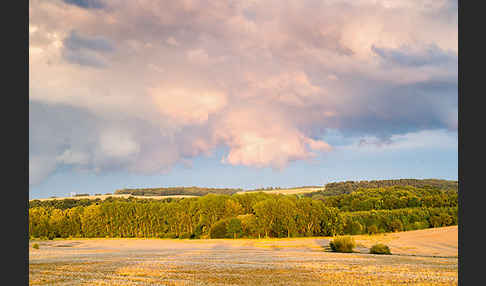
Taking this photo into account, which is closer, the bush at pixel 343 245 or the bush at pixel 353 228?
the bush at pixel 343 245

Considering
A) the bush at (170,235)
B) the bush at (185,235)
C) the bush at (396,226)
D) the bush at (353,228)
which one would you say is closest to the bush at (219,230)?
the bush at (185,235)

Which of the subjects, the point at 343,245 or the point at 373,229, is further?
the point at 373,229

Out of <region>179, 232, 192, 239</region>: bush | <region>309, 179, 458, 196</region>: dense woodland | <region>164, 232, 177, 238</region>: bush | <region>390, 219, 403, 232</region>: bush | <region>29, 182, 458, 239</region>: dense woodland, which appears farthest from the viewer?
<region>309, 179, 458, 196</region>: dense woodland

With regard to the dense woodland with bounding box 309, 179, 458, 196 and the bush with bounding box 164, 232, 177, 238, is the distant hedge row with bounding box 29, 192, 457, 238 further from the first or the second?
the dense woodland with bounding box 309, 179, 458, 196

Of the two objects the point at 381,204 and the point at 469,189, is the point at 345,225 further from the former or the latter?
the point at 469,189

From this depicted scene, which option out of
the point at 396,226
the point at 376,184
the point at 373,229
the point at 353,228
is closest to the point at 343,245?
the point at 353,228

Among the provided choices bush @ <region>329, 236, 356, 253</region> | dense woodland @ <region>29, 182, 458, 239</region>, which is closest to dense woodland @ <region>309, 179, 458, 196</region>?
dense woodland @ <region>29, 182, 458, 239</region>

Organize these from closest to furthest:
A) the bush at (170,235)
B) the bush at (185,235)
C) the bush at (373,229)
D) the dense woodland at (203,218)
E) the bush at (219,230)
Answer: the bush at (219,230) < the dense woodland at (203,218) < the bush at (373,229) < the bush at (185,235) < the bush at (170,235)

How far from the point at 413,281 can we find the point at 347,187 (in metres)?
153

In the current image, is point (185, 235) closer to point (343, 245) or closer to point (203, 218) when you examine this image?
point (203, 218)

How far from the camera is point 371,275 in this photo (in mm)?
15578

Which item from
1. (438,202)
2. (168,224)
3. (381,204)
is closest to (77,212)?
(168,224)

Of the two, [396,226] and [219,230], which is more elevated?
[219,230]

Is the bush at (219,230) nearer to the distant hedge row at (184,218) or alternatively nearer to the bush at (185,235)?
the distant hedge row at (184,218)
